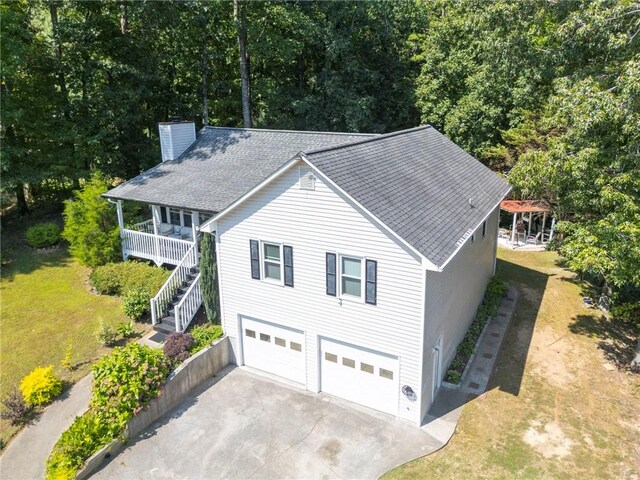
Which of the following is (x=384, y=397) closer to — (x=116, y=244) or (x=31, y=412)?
(x=31, y=412)

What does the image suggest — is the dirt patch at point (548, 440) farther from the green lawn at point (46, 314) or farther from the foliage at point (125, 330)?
the green lawn at point (46, 314)

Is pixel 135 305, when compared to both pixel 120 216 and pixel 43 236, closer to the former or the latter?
pixel 120 216

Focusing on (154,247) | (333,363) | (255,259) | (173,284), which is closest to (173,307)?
(173,284)

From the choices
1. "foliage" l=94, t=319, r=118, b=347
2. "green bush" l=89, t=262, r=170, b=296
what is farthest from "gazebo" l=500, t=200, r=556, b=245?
"foliage" l=94, t=319, r=118, b=347

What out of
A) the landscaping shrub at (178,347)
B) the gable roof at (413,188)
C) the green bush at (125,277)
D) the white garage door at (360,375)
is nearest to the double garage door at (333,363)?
the white garage door at (360,375)

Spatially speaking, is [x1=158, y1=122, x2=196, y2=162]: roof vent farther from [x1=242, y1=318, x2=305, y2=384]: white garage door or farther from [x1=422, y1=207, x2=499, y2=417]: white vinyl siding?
[x1=422, y1=207, x2=499, y2=417]: white vinyl siding

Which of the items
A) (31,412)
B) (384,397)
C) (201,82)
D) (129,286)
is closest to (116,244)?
(129,286)
